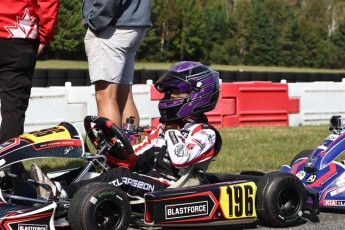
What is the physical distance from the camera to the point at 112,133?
3.97 meters

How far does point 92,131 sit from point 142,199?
478mm

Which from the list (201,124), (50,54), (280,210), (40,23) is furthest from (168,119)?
(50,54)

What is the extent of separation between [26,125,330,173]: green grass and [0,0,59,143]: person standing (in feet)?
4.75

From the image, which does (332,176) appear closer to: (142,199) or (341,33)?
(142,199)

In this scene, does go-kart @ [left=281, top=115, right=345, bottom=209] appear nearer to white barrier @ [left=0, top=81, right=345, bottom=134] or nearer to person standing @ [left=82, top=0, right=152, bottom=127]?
person standing @ [left=82, top=0, right=152, bottom=127]

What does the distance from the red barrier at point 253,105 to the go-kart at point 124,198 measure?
18.7ft

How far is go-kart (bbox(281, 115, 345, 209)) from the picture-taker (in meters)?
4.56

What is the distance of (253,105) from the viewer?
10.4 metres

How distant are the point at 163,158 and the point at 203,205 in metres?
0.38

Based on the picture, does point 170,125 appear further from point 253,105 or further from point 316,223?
point 253,105

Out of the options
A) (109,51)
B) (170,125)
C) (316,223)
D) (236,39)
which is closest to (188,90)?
(170,125)

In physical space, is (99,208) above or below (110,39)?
below

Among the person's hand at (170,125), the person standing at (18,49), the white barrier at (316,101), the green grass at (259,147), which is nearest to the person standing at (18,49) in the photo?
the person standing at (18,49)

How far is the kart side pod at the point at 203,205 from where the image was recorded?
3.73 m
